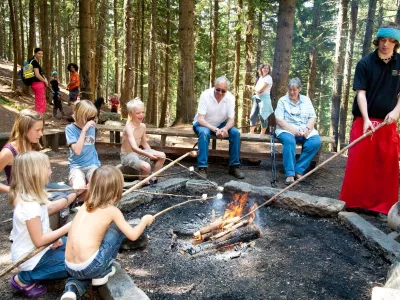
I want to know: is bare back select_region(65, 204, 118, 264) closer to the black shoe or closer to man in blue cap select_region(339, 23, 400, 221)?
man in blue cap select_region(339, 23, 400, 221)

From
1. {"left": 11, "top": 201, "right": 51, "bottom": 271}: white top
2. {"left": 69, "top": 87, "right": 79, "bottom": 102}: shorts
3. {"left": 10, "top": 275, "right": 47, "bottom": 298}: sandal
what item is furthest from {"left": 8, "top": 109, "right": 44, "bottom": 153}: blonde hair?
{"left": 69, "top": 87, "right": 79, "bottom": 102}: shorts

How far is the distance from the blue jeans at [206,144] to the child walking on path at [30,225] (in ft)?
10.6

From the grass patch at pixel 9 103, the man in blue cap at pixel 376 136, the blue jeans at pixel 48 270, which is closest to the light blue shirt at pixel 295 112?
the man in blue cap at pixel 376 136

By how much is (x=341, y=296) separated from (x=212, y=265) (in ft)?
3.47

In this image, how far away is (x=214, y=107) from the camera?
5852mm

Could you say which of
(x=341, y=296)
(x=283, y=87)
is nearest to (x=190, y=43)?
(x=283, y=87)

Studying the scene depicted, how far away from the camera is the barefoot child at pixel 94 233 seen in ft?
7.68

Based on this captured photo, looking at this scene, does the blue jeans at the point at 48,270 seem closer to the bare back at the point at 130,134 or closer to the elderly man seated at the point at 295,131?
the bare back at the point at 130,134

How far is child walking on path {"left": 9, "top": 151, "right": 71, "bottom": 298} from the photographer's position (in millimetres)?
2473

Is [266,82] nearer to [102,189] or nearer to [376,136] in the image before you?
[376,136]

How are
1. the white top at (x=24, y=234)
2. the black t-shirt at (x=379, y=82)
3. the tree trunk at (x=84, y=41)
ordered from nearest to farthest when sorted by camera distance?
1. the white top at (x=24, y=234)
2. the black t-shirt at (x=379, y=82)
3. the tree trunk at (x=84, y=41)

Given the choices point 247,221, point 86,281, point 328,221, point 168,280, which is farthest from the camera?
point 328,221

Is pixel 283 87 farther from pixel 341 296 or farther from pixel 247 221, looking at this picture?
pixel 341 296

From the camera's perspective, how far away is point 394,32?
3.76m
